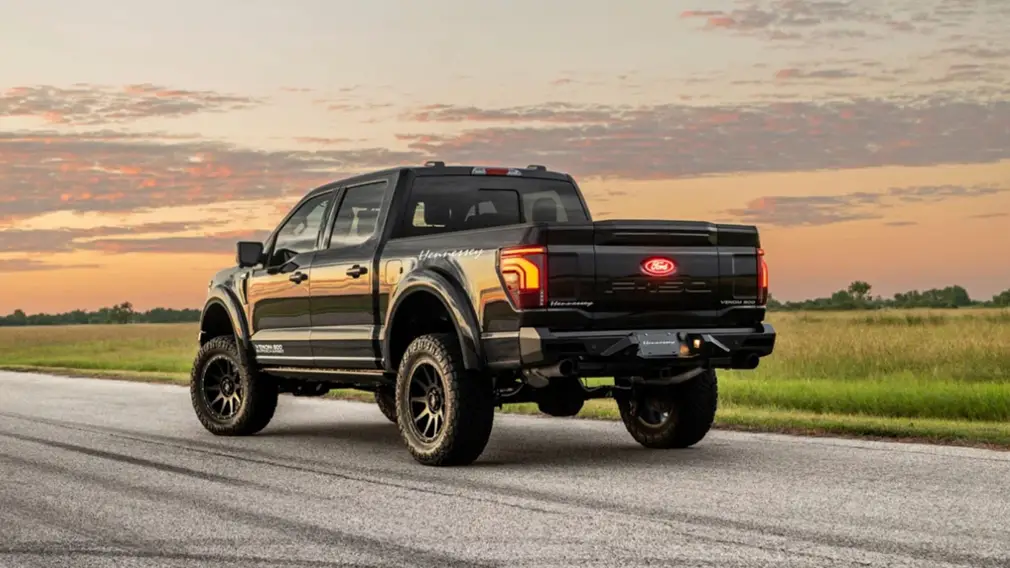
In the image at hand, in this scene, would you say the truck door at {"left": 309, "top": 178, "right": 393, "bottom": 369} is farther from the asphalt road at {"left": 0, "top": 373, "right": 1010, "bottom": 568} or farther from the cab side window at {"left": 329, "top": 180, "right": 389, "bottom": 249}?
the asphalt road at {"left": 0, "top": 373, "right": 1010, "bottom": 568}

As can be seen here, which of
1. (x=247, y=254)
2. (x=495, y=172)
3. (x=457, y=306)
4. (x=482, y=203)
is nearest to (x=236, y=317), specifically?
(x=247, y=254)

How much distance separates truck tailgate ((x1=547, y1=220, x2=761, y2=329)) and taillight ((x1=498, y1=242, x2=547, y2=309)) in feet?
0.19

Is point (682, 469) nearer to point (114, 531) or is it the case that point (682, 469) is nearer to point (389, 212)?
point (389, 212)

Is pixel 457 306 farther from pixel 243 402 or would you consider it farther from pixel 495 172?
pixel 243 402

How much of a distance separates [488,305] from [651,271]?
47.3 inches

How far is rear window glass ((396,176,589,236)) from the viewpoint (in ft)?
37.7

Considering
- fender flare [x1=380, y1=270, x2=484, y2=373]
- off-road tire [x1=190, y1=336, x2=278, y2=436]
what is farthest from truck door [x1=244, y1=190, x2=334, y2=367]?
fender flare [x1=380, y1=270, x2=484, y2=373]

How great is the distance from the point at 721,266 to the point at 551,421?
15.4 ft

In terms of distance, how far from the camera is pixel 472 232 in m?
10.1

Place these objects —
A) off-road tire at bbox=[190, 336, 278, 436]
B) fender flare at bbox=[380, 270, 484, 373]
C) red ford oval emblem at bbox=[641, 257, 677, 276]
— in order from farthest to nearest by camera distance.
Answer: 1. off-road tire at bbox=[190, 336, 278, 436]
2. fender flare at bbox=[380, 270, 484, 373]
3. red ford oval emblem at bbox=[641, 257, 677, 276]

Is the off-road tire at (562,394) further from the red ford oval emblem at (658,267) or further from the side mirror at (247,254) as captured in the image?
the side mirror at (247,254)

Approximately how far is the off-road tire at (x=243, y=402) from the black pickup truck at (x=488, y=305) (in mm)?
27

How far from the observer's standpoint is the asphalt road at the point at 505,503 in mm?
6758

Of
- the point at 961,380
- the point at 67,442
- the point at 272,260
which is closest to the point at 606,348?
the point at 272,260
